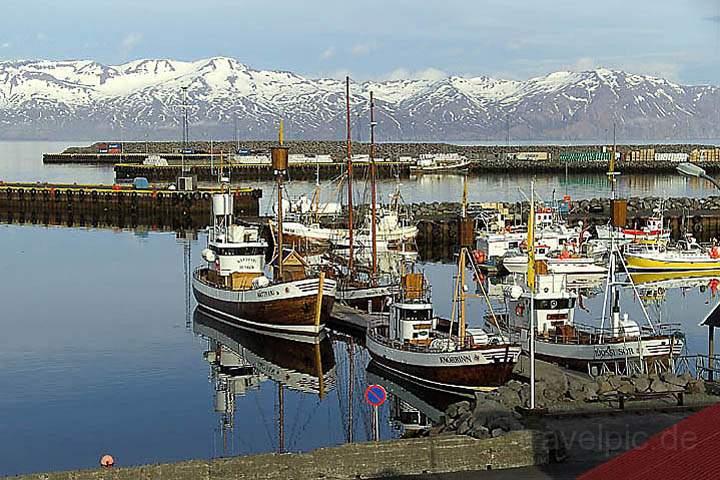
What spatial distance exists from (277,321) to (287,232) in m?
25.1

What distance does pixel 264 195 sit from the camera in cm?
11456

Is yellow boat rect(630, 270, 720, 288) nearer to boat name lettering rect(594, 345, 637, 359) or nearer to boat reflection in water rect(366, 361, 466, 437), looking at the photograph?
boat name lettering rect(594, 345, 637, 359)

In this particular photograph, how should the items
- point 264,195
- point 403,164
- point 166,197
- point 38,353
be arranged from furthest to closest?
point 403,164 → point 264,195 → point 166,197 → point 38,353

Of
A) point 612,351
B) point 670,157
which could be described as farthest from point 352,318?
point 670,157

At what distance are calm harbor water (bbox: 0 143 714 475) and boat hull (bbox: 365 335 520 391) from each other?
1.68 feet

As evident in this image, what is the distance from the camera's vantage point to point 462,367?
29.3m

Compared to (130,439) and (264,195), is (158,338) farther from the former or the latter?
(264,195)

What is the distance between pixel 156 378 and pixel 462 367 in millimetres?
10210

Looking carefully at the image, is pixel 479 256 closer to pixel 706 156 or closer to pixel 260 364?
pixel 260 364

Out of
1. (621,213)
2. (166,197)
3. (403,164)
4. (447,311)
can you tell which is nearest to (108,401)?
(447,311)

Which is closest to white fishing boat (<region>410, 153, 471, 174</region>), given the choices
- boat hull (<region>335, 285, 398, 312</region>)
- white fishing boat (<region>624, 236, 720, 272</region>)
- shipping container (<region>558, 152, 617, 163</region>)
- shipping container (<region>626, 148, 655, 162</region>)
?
shipping container (<region>558, 152, 617, 163</region>)

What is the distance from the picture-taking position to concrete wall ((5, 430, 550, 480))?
55.8 feet

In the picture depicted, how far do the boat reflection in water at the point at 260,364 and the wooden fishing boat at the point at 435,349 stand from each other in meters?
2.42

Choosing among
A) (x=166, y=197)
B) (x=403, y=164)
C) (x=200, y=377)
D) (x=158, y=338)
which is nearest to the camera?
(x=200, y=377)
